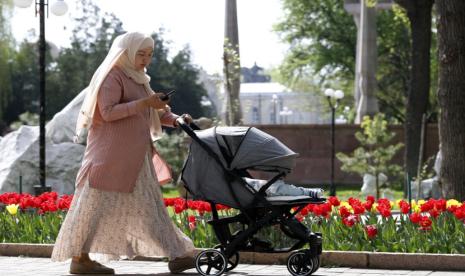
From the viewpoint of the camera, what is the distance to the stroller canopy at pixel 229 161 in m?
8.41

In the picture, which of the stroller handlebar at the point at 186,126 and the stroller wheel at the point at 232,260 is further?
the stroller wheel at the point at 232,260

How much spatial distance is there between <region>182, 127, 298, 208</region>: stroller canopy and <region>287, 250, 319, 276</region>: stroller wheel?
1.83 ft

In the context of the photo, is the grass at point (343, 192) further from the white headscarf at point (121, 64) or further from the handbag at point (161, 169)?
the white headscarf at point (121, 64)

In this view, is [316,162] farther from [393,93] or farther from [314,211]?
[314,211]

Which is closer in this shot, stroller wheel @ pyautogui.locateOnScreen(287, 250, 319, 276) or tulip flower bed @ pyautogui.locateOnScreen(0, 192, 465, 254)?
stroller wheel @ pyautogui.locateOnScreen(287, 250, 319, 276)

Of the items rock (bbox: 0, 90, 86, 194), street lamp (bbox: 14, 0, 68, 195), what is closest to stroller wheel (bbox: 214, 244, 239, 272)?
street lamp (bbox: 14, 0, 68, 195)

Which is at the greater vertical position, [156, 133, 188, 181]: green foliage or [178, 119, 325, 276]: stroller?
[178, 119, 325, 276]: stroller

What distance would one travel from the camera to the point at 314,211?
10.5m

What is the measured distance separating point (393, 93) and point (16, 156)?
31.3m

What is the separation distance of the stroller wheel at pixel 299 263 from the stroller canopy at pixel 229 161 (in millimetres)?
556

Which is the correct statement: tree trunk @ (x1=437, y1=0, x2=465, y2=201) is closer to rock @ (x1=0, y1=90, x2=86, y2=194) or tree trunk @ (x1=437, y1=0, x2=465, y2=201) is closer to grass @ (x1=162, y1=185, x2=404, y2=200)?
rock @ (x1=0, y1=90, x2=86, y2=194)

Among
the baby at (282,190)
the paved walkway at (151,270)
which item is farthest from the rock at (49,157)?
the baby at (282,190)

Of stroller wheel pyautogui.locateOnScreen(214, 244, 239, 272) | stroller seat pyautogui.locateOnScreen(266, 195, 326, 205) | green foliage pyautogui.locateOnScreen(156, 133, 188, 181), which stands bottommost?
green foliage pyautogui.locateOnScreen(156, 133, 188, 181)

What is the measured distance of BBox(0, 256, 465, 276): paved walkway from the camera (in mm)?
9125
